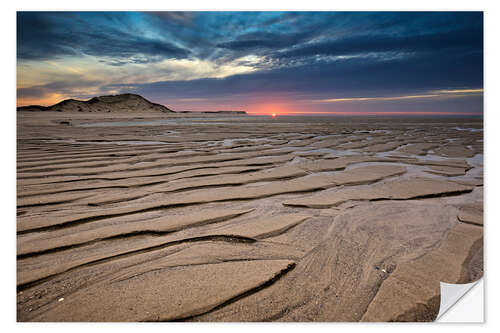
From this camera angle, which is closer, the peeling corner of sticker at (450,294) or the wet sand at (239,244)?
the wet sand at (239,244)

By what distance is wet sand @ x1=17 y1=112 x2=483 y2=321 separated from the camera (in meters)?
→ 1.22

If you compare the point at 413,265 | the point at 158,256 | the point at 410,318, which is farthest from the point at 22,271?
the point at 413,265

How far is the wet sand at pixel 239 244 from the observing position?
1222 millimetres

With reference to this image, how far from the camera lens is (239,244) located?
1.68 m

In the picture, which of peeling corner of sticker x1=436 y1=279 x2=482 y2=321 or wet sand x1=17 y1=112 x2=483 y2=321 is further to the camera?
peeling corner of sticker x1=436 y1=279 x2=482 y2=321

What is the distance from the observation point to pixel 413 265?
1.53 m

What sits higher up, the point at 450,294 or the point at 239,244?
the point at 239,244

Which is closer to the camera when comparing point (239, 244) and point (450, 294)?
point (450, 294)

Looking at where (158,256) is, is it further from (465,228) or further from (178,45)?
(178,45)

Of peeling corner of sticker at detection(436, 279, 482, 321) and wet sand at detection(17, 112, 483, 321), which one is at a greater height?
wet sand at detection(17, 112, 483, 321)

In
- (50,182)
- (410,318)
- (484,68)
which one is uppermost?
(484,68)

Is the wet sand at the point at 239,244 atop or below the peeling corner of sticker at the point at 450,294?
atop
